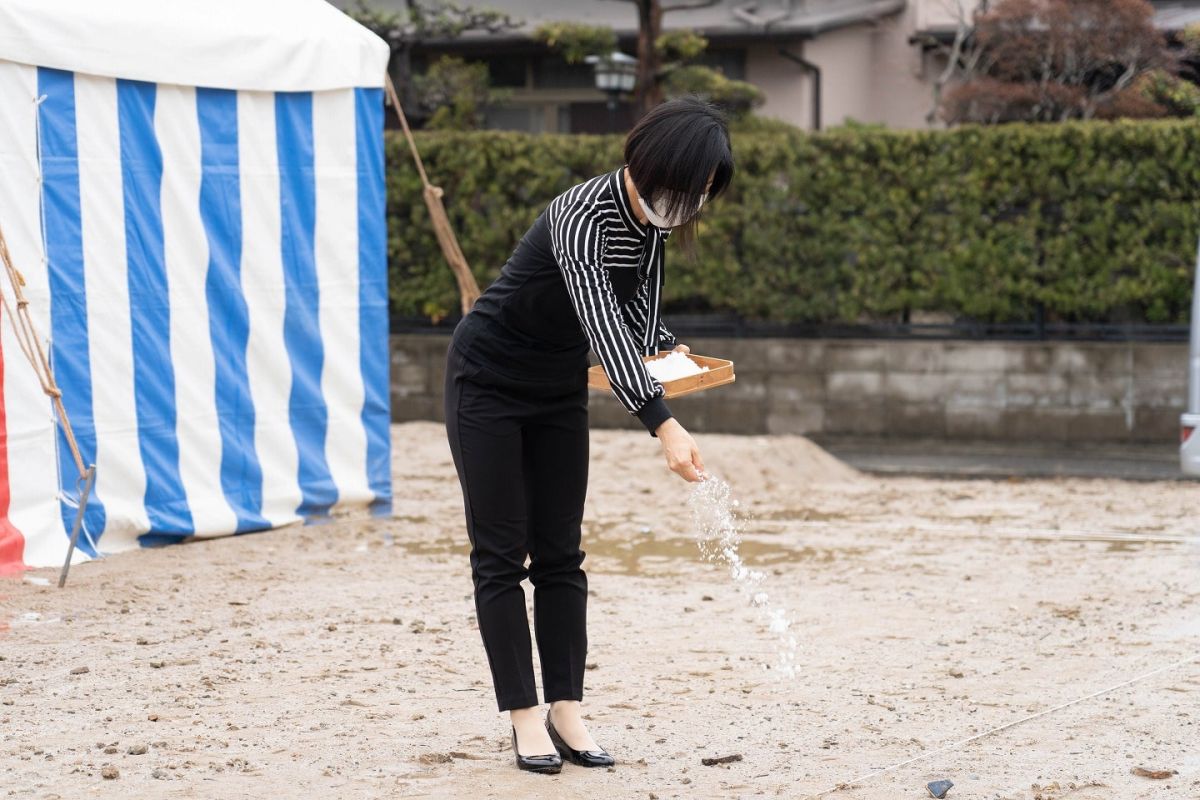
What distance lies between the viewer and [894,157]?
42.2ft

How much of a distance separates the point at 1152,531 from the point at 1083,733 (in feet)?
13.9

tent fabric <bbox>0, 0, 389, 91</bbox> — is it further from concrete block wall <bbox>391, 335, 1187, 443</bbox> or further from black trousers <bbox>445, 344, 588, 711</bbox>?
concrete block wall <bbox>391, 335, 1187, 443</bbox>

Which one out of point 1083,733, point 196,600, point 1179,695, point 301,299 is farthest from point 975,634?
point 301,299

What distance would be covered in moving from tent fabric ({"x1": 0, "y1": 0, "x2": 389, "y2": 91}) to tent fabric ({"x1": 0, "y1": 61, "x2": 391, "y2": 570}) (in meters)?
0.08

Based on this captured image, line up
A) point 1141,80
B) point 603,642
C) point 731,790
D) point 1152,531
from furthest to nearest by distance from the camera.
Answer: point 1141,80
point 1152,531
point 603,642
point 731,790

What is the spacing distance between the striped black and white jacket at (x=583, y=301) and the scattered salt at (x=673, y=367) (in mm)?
75

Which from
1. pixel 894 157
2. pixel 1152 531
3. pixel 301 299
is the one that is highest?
pixel 894 157

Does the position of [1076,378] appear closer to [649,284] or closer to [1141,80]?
[1141,80]

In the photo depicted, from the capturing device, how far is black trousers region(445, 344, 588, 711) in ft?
11.7

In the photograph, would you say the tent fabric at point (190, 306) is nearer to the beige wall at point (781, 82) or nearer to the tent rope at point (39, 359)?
the tent rope at point (39, 359)

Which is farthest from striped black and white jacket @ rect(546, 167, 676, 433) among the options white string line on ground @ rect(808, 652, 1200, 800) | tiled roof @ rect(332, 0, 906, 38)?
tiled roof @ rect(332, 0, 906, 38)

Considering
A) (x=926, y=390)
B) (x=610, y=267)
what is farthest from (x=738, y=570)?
(x=926, y=390)

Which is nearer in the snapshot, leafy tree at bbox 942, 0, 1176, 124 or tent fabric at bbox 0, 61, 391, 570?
tent fabric at bbox 0, 61, 391, 570

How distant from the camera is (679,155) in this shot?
3264 millimetres
